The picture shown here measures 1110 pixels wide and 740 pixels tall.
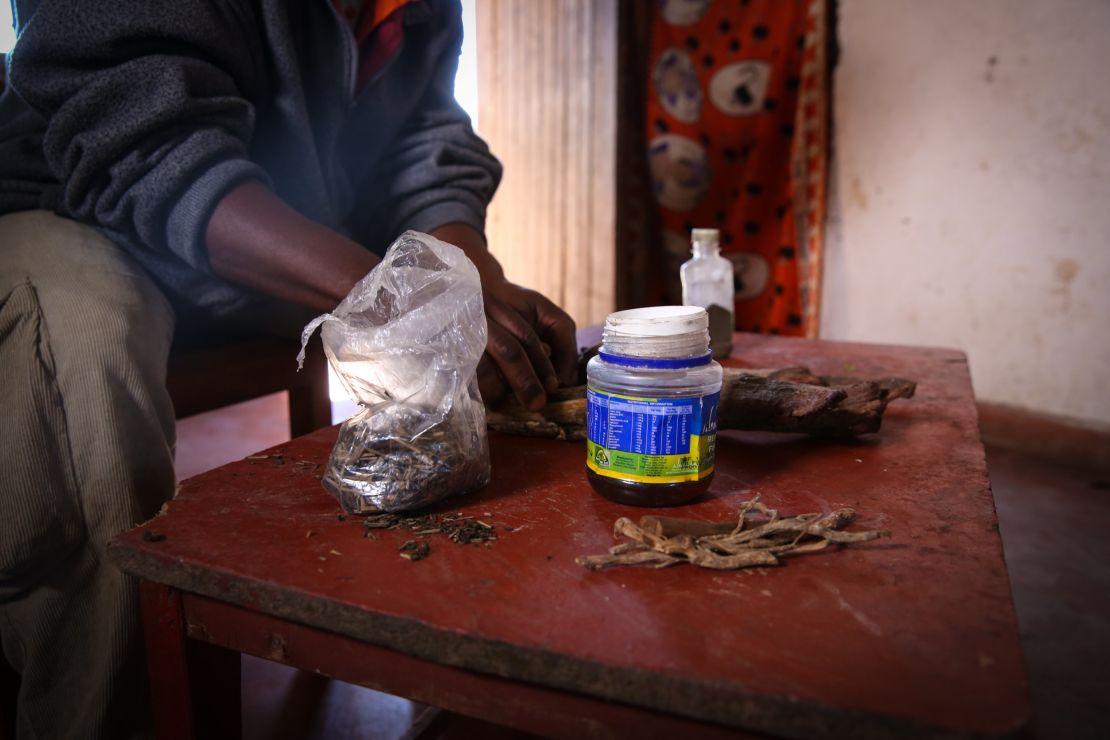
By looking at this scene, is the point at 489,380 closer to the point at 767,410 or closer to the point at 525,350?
the point at 525,350

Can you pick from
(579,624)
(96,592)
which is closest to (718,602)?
(579,624)

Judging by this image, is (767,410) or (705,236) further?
(705,236)

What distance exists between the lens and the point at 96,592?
32.8 inches

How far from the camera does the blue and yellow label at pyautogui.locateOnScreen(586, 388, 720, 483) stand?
2.18ft

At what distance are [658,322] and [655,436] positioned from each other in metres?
0.10

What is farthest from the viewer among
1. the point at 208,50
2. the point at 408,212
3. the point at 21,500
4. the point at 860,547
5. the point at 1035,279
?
the point at 1035,279

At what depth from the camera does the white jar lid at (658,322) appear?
0.67 m

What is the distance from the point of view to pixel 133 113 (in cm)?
100

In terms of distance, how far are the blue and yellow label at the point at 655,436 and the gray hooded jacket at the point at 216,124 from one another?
24.9 inches

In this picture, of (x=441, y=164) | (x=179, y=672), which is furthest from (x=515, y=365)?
(x=441, y=164)

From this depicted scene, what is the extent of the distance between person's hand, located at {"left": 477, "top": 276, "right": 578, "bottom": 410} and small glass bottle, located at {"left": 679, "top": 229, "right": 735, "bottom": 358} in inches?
14.4

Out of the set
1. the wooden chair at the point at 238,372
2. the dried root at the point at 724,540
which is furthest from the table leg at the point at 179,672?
the wooden chair at the point at 238,372

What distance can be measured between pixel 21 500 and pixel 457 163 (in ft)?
3.07

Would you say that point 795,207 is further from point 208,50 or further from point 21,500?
point 21,500
